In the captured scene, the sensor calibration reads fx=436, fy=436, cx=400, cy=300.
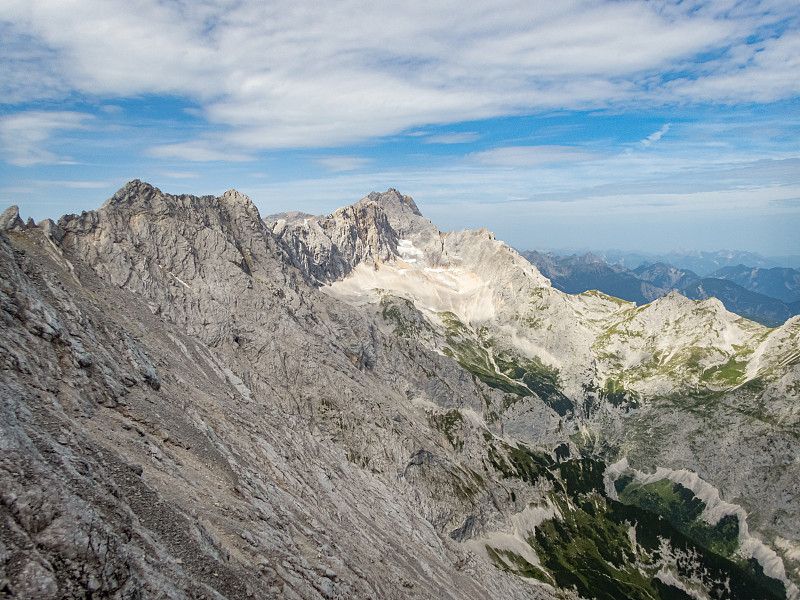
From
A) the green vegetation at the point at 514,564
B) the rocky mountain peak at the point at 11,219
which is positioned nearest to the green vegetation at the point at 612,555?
the green vegetation at the point at 514,564

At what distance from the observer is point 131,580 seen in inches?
1009

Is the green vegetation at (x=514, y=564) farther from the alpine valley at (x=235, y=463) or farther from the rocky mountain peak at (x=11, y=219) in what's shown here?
the rocky mountain peak at (x=11, y=219)

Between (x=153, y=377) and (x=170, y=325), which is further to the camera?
(x=170, y=325)

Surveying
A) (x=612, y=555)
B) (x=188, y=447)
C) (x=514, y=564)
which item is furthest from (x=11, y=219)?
(x=612, y=555)

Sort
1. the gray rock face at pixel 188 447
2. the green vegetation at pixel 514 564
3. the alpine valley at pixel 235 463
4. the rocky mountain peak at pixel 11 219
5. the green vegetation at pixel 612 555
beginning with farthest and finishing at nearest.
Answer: the green vegetation at pixel 612 555
the green vegetation at pixel 514 564
the rocky mountain peak at pixel 11 219
the alpine valley at pixel 235 463
the gray rock face at pixel 188 447

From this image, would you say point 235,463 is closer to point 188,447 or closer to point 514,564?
point 188,447

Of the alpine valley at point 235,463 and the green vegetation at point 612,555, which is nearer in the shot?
the alpine valley at point 235,463

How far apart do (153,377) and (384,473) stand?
75631mm

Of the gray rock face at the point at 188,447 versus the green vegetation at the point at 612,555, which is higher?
the gray rock face at the point at 188,447

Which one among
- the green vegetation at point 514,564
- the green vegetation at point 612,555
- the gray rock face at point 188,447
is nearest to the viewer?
the gray rock face at point 188,447

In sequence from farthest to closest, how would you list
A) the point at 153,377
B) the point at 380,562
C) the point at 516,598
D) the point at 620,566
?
the point at 620,566
the point at 516,598
the point at 380,562
the point at 153,377

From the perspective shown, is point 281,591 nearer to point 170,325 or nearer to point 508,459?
point 170,325

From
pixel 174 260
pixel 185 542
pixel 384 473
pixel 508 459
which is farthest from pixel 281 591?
pixel 508 459

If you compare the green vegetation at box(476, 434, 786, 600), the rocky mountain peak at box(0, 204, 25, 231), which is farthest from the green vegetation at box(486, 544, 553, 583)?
the rocky mountain peak at box(0, 204, 25, 231)
